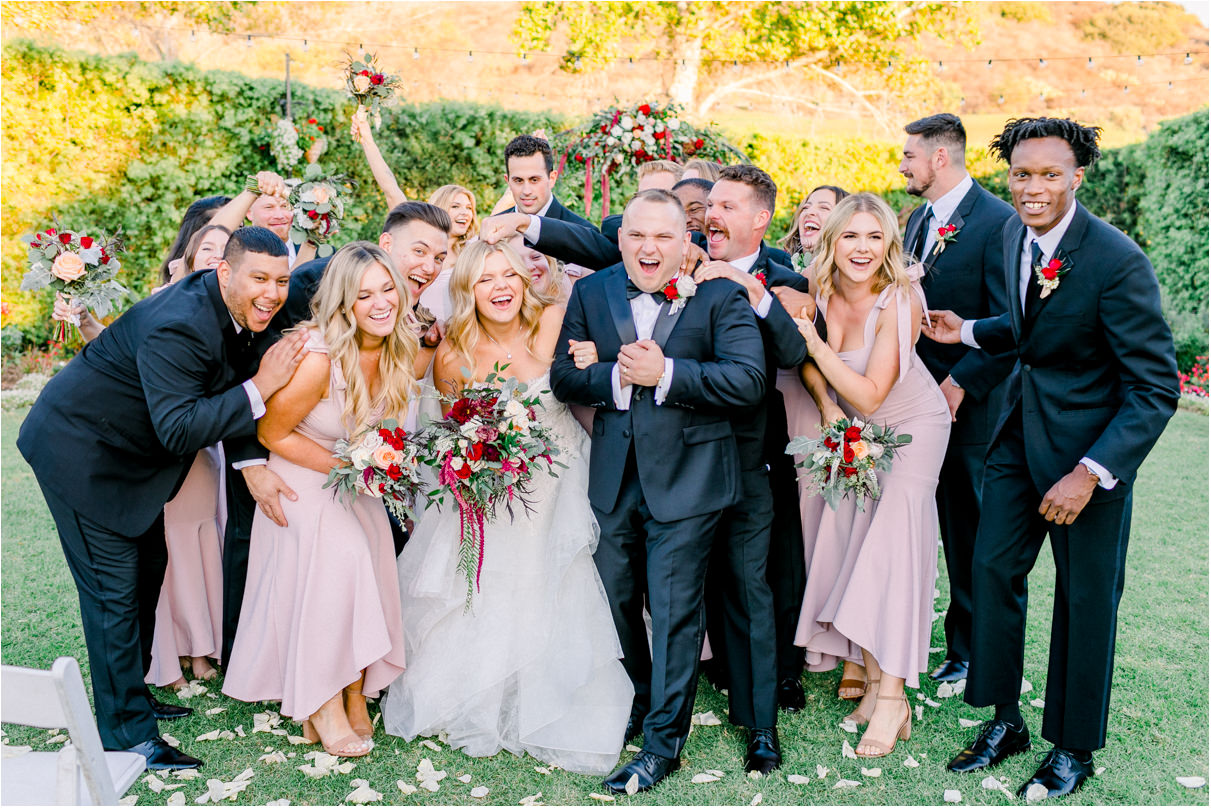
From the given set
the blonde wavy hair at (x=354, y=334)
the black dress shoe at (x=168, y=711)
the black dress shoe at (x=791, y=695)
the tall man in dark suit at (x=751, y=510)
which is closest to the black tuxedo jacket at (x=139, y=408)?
the blonde wavy hair at (x=354, y=334)

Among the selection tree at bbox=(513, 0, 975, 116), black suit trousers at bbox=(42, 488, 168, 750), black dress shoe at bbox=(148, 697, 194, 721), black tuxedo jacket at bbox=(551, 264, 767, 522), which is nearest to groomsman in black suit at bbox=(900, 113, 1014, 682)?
black tuxedo jacket at bbox=(551, 264, 767, 522)

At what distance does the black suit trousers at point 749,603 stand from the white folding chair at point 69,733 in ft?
8.65

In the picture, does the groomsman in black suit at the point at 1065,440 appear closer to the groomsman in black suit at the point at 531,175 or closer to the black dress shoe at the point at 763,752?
the black dress shoe at the point at 763,752

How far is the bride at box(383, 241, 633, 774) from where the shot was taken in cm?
430

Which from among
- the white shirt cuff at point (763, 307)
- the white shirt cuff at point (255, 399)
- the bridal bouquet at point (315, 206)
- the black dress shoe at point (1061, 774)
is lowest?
the black dress shoe at point (1061, 774)

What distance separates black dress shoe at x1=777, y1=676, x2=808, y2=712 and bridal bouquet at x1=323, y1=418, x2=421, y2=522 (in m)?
2.20

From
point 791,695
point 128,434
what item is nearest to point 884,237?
point 791,695

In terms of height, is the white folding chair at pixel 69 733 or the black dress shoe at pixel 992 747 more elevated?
the white folding chair at pixel 69 733

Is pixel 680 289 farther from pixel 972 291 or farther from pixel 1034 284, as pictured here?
pixel 972 291

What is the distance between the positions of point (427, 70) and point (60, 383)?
80.2 ft

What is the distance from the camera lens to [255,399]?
4074mm

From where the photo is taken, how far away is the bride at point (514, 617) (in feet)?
14.1

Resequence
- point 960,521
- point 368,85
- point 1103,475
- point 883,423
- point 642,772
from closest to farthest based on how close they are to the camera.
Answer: point 1103,475 < point 642,772 < point 883,423 < point 960,521 < point 368,85

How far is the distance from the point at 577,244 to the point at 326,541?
196 cm
